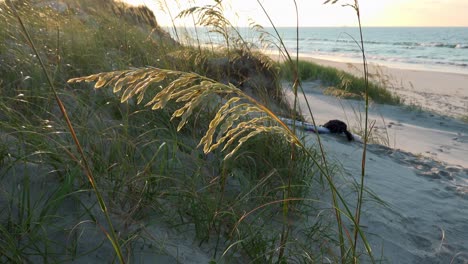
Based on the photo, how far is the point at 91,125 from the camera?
7.75 ft

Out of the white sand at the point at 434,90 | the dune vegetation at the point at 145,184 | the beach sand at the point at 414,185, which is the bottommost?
the white sand at the point at 434,90

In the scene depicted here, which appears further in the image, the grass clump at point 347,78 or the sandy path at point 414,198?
the grass clump at point 347,78

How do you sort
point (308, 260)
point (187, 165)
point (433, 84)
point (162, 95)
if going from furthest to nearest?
point (433, 84)
point (187, 165)
point (308, 260)
point (162, 95)

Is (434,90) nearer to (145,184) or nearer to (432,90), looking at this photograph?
(432,90)

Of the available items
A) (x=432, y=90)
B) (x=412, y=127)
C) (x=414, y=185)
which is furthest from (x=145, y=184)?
(x=432, y=90)

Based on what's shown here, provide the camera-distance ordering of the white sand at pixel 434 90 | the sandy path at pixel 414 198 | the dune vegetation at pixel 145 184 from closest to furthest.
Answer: the dune vegetation at pixel 145 184 < the sandy path at pixel 414 198 < the white sand at pixel 434 90

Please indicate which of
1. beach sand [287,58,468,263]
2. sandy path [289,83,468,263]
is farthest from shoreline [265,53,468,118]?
sandy path [289,83,468,263]

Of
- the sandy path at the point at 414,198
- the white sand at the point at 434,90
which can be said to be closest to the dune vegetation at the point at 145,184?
the sandy path at the point at 414,198

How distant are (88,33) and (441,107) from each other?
28.7 ft

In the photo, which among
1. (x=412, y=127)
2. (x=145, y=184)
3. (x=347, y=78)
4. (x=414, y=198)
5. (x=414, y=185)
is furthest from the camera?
(x=347, y=78)

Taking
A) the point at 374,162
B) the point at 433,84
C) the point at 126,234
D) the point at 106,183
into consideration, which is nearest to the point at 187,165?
the point at 106,183

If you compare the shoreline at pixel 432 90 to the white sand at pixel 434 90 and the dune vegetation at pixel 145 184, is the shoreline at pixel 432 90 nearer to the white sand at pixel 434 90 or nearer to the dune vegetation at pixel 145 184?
the white sand at pixel 434 90

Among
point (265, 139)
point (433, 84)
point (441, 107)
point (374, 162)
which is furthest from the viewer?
Result: point (433, 84)

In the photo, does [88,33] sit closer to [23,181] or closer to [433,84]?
[23,181]
